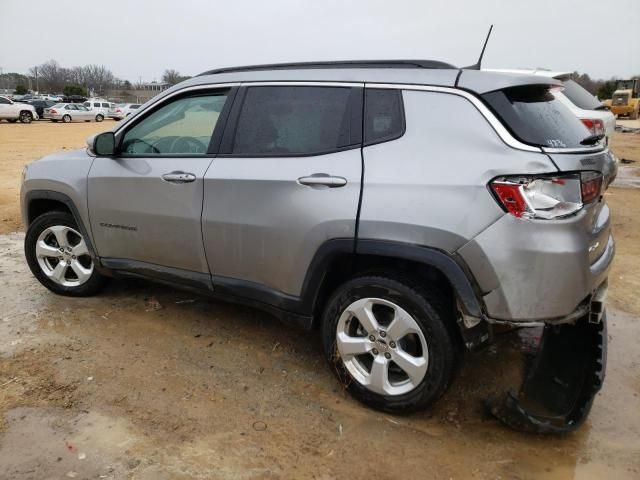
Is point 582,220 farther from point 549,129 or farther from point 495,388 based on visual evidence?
point 495,388

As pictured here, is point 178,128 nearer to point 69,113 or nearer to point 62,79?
point 69,113

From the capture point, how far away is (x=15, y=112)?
30.1 metres

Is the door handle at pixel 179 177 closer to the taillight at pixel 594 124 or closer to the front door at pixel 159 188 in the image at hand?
the front door at pixel 159 188

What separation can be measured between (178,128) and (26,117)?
107ft

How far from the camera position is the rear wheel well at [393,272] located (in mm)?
2840

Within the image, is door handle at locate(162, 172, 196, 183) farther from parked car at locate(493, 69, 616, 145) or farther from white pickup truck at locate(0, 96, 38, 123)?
white pickup truck at locate(0, 96, 38, 123)

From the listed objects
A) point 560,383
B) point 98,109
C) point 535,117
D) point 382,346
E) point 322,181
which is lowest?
point 98,109

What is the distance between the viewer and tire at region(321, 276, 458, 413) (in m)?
2.75

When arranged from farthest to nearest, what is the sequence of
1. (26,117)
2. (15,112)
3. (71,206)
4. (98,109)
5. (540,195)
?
(98,109), (26,117), (15,112), (71,206), (540,195)

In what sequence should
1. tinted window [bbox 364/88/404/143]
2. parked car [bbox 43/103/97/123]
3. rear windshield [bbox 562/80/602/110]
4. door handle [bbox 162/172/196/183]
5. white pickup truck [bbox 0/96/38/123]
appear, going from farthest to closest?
parked car [bbox 43/103/97/123] → white pickup truck [bbox 0/96/38/123] → rear windshield [bbox 562/80/602/110] → door handle [bbox 162/172/196/183] → tinted window [bbox 364/88/404/143]

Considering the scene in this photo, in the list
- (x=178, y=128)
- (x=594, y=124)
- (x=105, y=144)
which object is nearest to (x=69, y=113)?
(x=594, y=124)

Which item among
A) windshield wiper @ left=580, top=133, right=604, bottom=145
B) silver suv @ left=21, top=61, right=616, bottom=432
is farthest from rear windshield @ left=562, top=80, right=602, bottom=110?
silver suv @ left=21, top=61, right=616, bottom=432

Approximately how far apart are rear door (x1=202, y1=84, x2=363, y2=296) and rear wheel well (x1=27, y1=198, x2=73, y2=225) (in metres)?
1.70

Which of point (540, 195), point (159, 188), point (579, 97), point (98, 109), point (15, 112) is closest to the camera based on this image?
point (540, 195)
